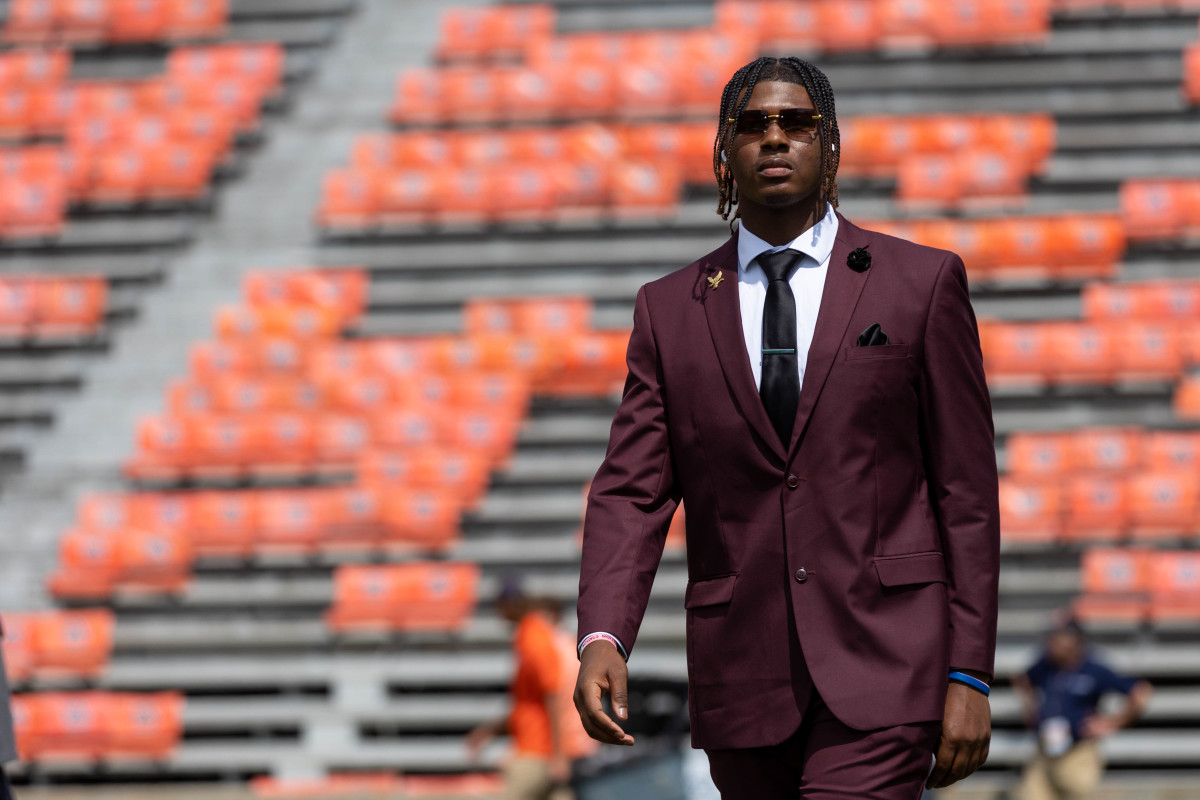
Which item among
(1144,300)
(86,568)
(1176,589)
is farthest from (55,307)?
(1176,589)

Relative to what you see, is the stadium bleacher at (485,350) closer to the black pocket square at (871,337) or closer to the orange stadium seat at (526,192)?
the orange stadium seat at (526,192)

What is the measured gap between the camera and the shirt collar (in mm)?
2852

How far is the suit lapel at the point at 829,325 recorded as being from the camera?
270 cm

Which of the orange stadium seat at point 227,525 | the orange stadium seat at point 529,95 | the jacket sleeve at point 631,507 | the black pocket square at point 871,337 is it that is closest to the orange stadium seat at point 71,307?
the orange stadium seat at point 227,525

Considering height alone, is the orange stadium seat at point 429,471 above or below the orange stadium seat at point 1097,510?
above

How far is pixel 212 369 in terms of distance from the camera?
47.5ft

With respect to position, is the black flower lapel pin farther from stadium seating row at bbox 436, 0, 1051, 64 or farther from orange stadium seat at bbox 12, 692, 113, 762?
stadium seating row at bbox 436, 0, 1051, 64

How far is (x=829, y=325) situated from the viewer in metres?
2.74

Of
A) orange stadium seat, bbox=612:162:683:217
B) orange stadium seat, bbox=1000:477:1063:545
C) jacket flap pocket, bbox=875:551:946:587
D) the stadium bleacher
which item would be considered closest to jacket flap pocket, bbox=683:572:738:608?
jacket flap pocket, bbox=875:551:946:587

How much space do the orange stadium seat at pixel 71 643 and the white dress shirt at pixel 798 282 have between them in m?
10.8

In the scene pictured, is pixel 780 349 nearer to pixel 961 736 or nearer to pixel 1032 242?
pixel 961 736

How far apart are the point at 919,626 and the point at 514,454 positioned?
35.8ft

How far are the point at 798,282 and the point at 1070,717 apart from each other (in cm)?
725

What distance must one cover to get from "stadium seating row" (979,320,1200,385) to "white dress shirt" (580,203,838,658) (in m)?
10.5
